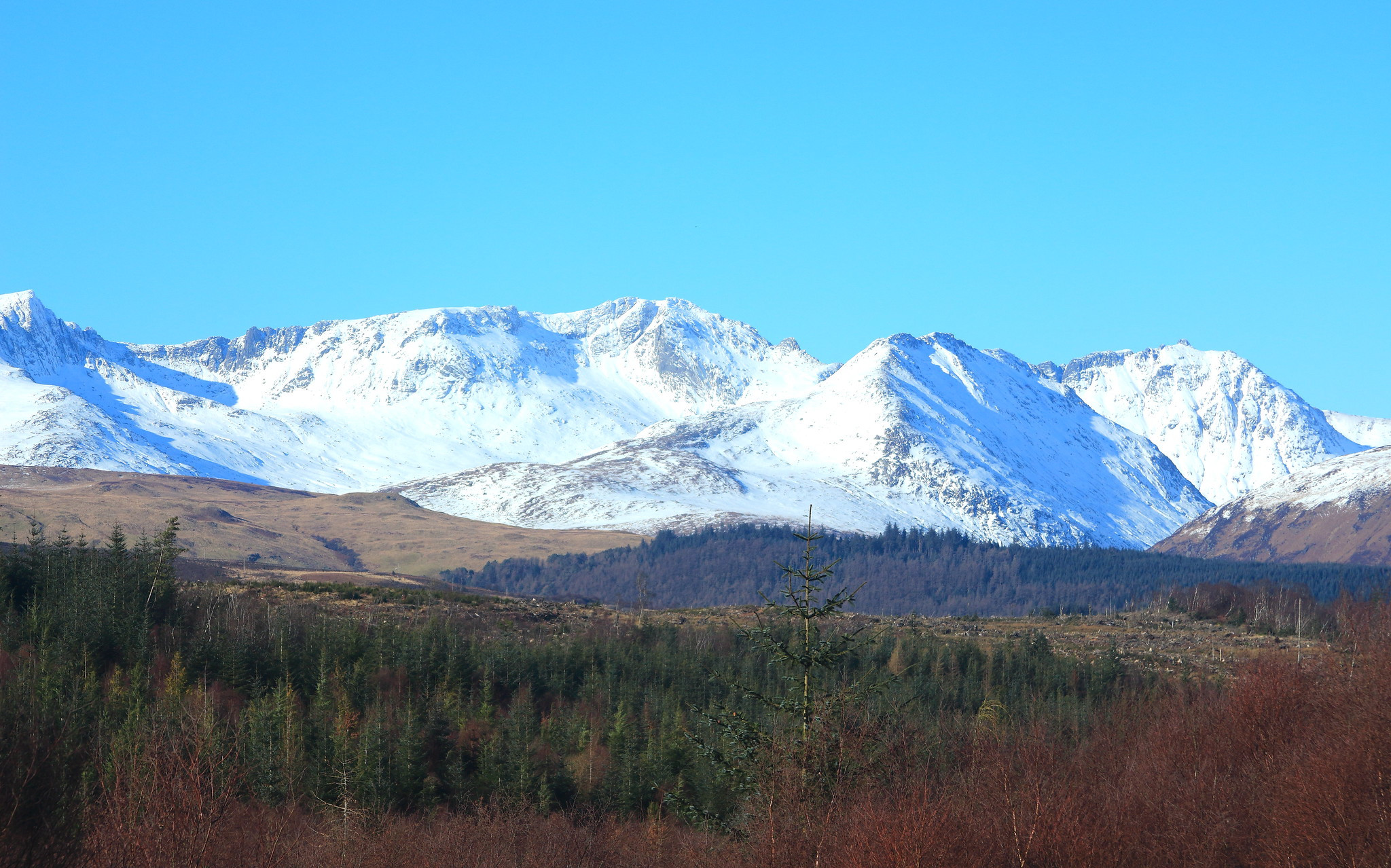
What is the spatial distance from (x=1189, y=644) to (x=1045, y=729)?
244ft

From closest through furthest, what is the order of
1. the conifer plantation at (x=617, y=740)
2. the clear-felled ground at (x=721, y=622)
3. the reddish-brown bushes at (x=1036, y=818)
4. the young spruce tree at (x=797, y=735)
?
the reddish-brown bushes at (x=1036, y=818), the young spruce tree at (x=797, y=735), the conifer plantation at (x=617, y=740), the clear-felled ground at (x=721, y=622)

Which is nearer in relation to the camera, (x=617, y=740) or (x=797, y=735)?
(x=797, y=735)

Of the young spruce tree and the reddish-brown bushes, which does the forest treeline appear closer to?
the young spruce tree

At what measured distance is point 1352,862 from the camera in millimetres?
40938

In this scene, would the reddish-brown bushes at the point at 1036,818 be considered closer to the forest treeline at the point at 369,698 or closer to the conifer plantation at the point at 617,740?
the conifer plantation at the point at 617,740

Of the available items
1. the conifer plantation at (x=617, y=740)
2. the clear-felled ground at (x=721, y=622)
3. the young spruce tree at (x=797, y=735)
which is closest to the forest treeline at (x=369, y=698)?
the conifer plantation at (x=617, y=740)

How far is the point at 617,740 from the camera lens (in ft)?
313

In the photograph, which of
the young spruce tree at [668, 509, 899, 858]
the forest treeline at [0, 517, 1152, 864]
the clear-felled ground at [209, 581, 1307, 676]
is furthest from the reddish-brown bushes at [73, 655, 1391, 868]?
the clear-felled ground at [209, 581, 1307, 676]

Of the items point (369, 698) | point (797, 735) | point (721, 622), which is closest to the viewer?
point (797, 735)

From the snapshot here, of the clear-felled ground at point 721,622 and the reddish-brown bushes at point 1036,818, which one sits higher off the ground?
the clear-felled ground at point 721,622

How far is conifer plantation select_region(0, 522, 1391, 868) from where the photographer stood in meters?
40.6

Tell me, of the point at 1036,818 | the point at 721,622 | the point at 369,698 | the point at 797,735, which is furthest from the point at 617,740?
the point at 721,622

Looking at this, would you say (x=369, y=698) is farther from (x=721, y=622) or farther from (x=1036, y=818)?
(x=721, y=622)

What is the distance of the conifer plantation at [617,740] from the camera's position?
133ft
